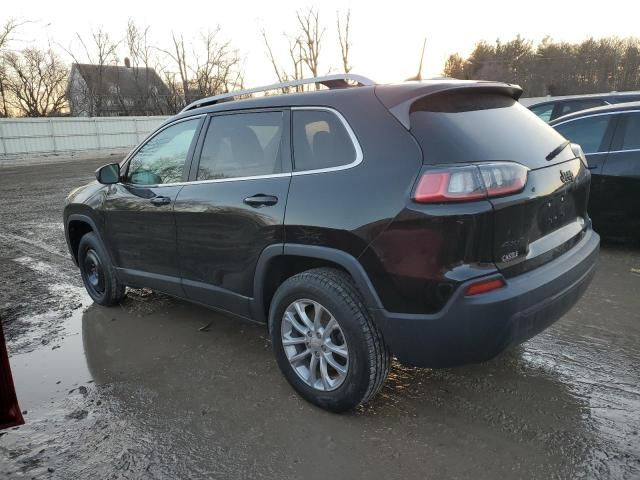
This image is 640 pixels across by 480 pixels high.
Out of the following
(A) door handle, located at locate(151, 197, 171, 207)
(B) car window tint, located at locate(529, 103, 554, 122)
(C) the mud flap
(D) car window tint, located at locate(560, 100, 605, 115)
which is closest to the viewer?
(C) the mud flap

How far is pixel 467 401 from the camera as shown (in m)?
2.94

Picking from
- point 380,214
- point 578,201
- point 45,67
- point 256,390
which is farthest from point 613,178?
point 45,67

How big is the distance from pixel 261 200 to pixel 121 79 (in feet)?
155

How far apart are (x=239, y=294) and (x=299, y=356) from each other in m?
0.64

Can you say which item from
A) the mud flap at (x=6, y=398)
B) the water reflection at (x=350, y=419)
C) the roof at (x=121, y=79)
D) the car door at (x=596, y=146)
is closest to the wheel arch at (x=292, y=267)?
the water reflection at (x=350, y=419)

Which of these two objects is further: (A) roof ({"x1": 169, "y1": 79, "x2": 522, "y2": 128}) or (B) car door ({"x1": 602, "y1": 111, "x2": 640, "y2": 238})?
(B) car door ({"x1": 602, "y1": 111, "x2": 640, "y2": 238})

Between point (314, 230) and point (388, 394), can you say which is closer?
point (314, 230)

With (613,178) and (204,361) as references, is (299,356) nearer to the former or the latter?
(204,361)

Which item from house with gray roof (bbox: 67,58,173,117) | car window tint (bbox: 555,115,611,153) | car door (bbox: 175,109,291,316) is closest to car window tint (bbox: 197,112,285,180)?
car door (bbox: 175,109,291,316)

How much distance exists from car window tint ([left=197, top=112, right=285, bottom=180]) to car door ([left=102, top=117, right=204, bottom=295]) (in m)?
0.22

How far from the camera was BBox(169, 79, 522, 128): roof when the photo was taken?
2.60m

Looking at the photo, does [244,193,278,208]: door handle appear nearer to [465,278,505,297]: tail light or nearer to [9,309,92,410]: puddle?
[465,278,505,297]: tail light

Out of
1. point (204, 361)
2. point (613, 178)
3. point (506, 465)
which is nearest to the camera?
point (506, 465)

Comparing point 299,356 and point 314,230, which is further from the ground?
point 314,230
